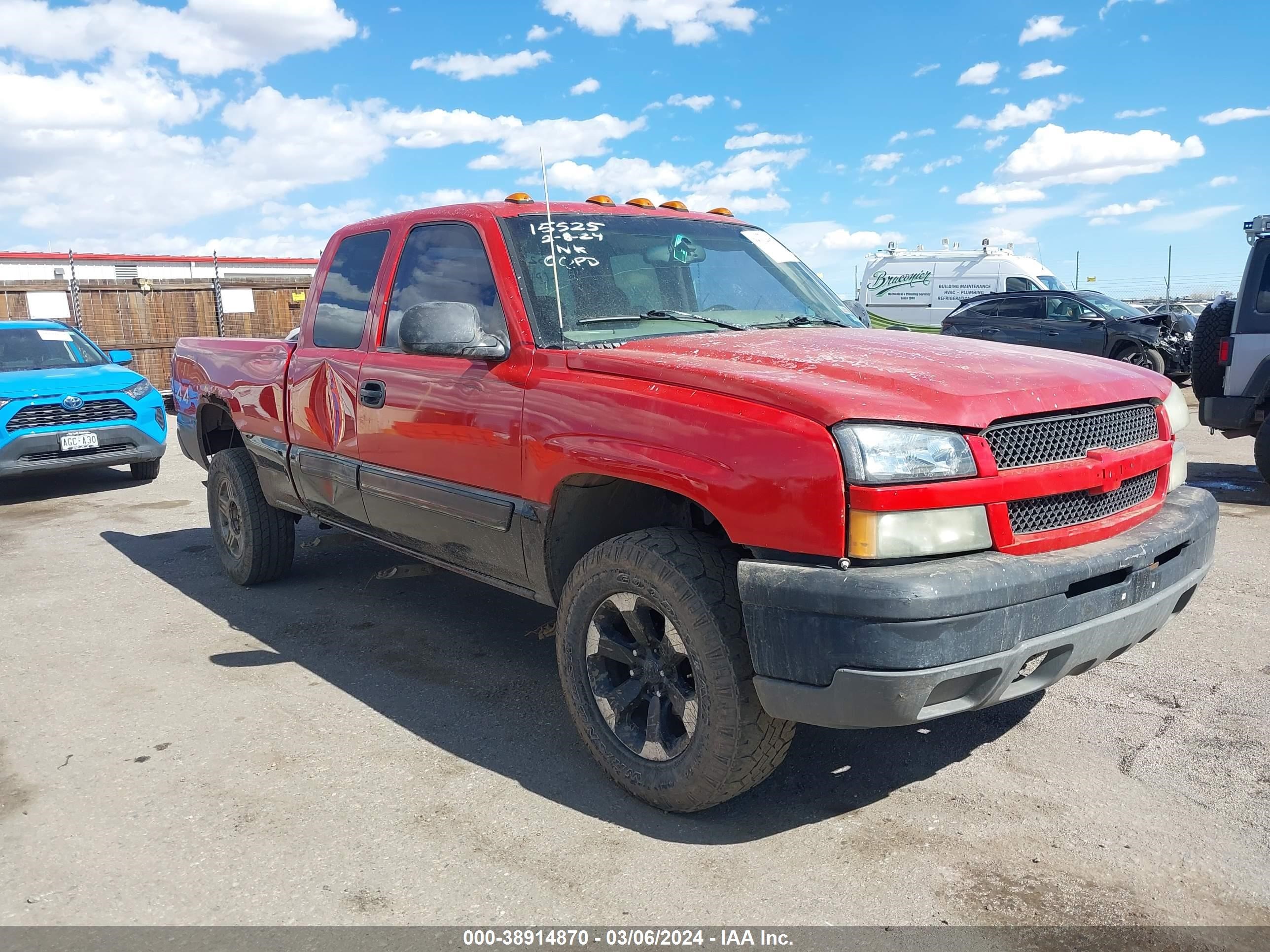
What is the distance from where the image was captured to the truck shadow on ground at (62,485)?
938 centimetres

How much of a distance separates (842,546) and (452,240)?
7.44ft

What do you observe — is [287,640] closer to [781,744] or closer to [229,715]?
[229,715]

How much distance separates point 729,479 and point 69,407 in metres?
8.37

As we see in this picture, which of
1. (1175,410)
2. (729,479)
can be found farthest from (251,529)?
(1175,410)

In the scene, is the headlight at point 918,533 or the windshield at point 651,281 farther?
the windshield at point 651,281

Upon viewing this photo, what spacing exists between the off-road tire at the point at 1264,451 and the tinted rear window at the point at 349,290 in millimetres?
6705

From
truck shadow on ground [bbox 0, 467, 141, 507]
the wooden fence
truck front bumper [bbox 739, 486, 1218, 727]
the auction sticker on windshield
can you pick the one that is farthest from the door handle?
the wooden fence

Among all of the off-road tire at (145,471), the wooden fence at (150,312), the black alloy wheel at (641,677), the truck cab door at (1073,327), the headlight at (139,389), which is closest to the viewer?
the black alloy wheel at (641,677)

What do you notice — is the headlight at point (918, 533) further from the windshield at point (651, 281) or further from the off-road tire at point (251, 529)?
the off-road tire at point (251, 529)

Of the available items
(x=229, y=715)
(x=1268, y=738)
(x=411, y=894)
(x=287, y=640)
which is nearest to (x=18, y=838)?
(x=229, y=715)

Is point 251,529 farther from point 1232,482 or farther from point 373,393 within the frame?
point 1232,482

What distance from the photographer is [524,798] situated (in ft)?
10.5

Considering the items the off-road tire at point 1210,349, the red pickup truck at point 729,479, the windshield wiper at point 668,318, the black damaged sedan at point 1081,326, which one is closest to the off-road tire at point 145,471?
the red pickup truck at point 729,479

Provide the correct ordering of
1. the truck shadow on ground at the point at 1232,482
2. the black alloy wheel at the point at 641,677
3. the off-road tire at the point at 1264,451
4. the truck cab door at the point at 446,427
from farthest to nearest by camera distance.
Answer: the truck shadow on ground at the point at 1232,482 < the off-road tire at the point at 1264,451 < the truck cab door at the point at 446,427 < the black alloy wheel at the point at 641,677
